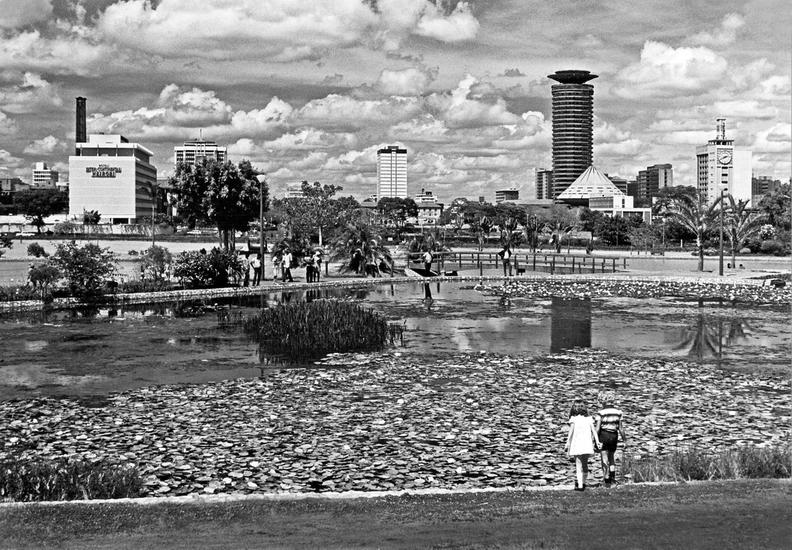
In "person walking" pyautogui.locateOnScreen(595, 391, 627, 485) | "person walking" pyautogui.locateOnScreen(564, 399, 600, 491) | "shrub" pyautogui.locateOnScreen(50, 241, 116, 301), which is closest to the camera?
"person walking" pyautogui.locateOnScreen(564, 399, 600, 491)

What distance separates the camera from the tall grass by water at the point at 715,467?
46.3 ft

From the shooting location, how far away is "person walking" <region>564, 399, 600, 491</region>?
13508mm

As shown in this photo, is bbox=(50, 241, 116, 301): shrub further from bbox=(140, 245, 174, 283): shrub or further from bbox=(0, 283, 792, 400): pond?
bbox=(140, 245, 174, 283): shrub

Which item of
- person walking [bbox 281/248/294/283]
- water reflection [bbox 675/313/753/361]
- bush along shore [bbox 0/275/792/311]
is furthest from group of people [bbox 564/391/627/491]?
person walking [bbox 281/248/294/283]

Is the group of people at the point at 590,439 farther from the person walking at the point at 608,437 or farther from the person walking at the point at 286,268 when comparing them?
the person walking at the point at 286,268

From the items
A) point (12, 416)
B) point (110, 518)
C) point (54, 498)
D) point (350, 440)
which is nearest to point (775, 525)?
point (350, 440)

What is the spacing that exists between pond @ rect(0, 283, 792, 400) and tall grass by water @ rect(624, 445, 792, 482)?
37.0ft

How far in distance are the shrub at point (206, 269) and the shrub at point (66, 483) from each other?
35.1 meters

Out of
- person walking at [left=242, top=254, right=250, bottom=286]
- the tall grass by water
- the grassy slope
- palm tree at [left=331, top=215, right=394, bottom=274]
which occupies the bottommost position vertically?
the grassy slope

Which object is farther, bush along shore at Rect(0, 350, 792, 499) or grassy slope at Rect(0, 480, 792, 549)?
bush along shore at Rect(0, 350, 792, 499)

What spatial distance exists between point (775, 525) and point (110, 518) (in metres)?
9.16

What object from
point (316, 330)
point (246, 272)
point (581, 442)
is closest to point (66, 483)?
point (581, 442)

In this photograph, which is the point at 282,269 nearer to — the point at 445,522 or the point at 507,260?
the point at 507,260

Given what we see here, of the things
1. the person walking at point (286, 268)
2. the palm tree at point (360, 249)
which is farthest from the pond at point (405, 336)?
the palm tree at point (360, 249)
